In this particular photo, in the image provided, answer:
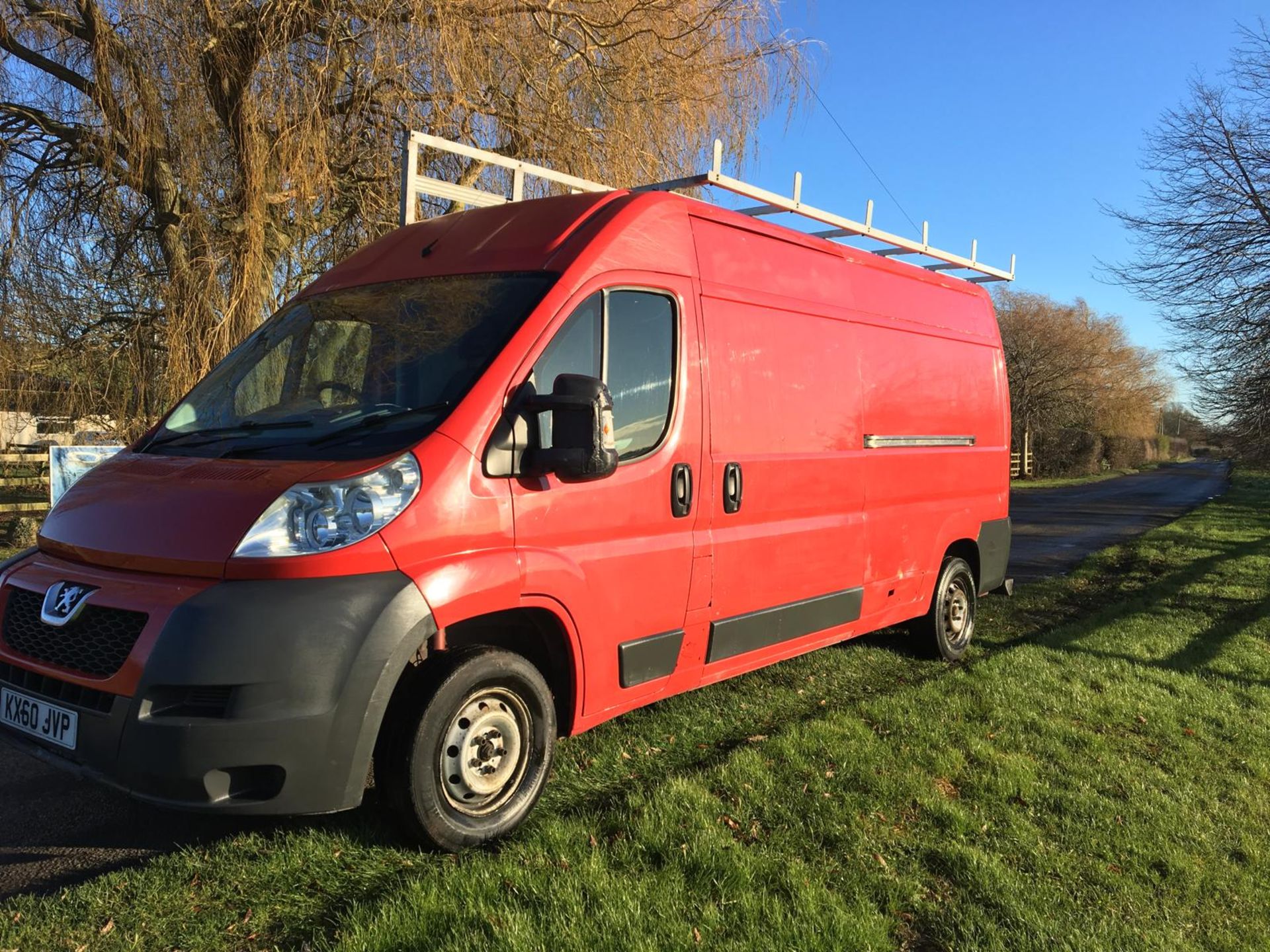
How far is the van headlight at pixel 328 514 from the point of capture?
9.72 feet

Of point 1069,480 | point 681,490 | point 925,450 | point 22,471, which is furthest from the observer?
point 1069,480

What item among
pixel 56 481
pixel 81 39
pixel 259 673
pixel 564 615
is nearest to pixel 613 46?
pixel 81 39

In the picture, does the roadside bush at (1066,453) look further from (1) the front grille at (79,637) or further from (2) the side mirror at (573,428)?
(1) the front grille at (79,637)

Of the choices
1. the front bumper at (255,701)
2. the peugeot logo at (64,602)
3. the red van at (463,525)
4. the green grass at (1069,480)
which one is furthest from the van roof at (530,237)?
the green grass at (1069,480)

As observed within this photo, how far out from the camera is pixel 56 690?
3076 mm

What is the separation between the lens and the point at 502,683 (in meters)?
3.48

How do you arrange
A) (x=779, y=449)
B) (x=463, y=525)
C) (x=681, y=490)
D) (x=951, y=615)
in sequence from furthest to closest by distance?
(x=951, y=615) < (x=779, y=449) < (x=681, y=490) < (x=463, y=525)

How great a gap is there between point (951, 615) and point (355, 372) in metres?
4.92

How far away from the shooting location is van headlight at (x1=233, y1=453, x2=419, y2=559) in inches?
117

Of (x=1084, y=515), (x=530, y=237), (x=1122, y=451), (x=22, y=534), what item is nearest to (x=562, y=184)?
(x=530, y=237)

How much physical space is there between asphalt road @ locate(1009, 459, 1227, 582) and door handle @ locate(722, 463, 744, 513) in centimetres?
787

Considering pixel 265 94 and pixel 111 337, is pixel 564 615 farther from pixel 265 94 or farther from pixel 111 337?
pixel 111 337

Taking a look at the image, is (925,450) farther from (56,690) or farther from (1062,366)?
(1062,366)

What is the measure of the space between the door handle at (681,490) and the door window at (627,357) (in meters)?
0.18
